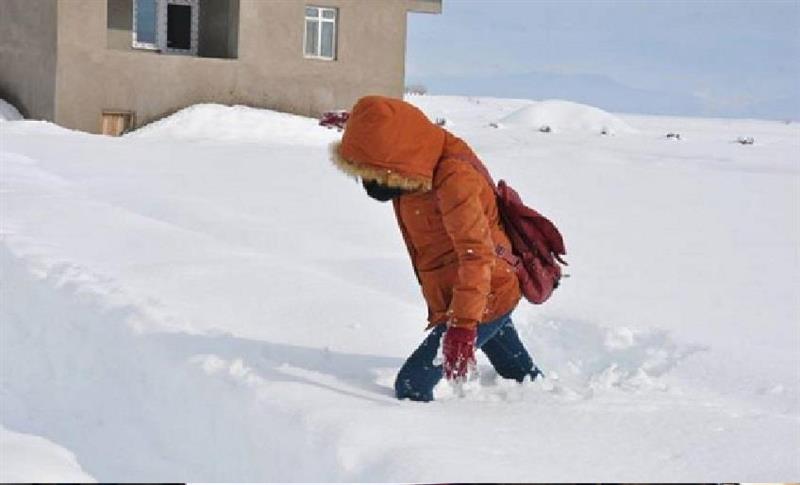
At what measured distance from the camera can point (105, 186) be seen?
12.4m

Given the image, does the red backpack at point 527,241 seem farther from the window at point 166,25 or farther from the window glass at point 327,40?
the window at point 166,25

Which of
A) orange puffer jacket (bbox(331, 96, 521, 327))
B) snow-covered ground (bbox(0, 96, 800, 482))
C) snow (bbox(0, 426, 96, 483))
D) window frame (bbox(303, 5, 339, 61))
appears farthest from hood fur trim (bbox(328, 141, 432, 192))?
window frame (bbox(303, 5, 339, 61))

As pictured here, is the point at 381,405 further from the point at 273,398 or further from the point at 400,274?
the point at 400,274

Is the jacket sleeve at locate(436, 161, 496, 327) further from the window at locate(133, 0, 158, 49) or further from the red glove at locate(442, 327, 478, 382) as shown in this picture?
the window at locate(133, 0, 158, 49)

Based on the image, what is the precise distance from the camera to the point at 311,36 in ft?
82.3

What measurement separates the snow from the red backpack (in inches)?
87.3

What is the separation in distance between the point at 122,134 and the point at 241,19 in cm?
387

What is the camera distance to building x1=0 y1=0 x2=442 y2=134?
868 inches

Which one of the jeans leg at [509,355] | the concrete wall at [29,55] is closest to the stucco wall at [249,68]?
the concrete wall at [29,55]

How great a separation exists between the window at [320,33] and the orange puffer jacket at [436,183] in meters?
20.8

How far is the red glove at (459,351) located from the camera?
4.43 m

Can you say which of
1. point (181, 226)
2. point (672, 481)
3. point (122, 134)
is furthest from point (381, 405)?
point (122, 134)

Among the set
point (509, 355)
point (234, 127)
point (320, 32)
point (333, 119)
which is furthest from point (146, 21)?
point (509, 355)

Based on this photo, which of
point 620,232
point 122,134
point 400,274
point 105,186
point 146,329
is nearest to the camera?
point 146,329
